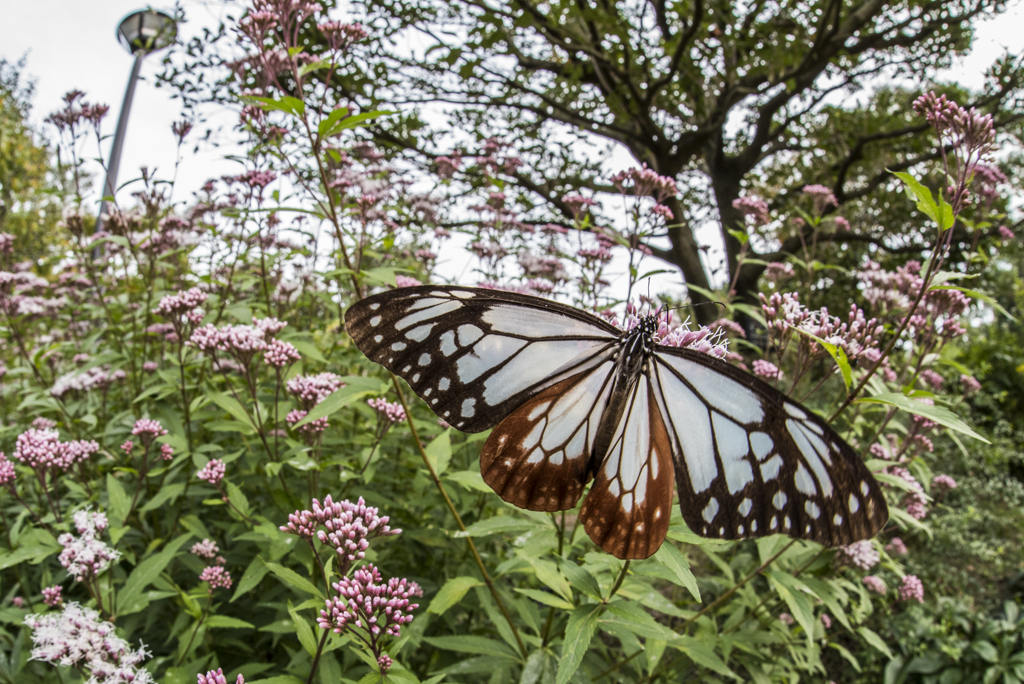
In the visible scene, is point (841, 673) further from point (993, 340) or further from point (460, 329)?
point (993, 340)

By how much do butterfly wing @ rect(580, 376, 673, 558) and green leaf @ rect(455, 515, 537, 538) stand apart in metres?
0.44

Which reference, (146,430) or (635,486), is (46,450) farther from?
(635,486)

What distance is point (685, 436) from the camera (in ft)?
4.65

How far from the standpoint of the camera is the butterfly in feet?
4.26

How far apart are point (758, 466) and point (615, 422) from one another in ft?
1.17

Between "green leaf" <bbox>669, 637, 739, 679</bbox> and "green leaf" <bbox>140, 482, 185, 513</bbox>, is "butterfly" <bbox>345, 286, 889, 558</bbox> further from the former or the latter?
"green leaf" <bbox>140, 482, 185, 513</bbox>

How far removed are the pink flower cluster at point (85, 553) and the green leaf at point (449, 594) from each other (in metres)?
1.16

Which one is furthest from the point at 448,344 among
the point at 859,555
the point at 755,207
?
the point at 755,207

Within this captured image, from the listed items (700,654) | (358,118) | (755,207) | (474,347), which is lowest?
(700,654)

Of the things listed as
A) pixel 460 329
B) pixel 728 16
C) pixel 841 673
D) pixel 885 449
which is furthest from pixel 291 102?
pixel 728 16

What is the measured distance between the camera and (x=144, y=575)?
206 cm

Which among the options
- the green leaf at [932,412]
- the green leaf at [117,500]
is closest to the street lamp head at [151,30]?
the green leaf at [117,500]

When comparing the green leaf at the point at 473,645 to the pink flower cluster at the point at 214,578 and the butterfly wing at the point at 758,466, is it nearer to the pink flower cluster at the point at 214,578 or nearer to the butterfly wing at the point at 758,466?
the pink flower cluster at the point at 214,578

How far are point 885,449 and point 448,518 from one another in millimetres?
2243
